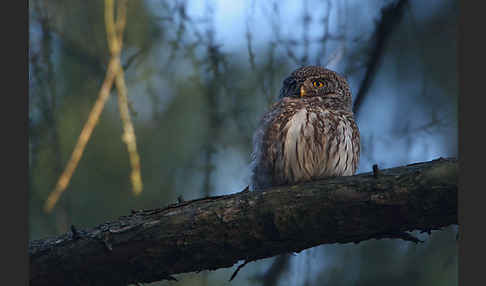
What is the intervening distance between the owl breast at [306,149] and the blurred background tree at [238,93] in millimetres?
129

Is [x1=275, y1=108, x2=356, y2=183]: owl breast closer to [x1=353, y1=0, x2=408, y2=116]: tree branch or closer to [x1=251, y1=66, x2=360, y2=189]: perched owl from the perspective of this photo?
[x1=251, y1=66, x2=360, y2=189]: perched owl

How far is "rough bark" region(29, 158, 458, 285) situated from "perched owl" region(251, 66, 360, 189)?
762mm

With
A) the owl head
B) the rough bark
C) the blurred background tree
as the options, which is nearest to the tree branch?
the blurred background tree

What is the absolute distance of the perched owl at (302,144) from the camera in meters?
3.02

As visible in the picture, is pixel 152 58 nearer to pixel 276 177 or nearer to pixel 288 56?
pixel 288 56

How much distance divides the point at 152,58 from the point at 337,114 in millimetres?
1334

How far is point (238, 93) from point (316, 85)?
847 millimetres

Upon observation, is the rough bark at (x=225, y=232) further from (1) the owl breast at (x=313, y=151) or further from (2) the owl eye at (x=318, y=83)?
(2) the owl eye at (x=318, y=83)

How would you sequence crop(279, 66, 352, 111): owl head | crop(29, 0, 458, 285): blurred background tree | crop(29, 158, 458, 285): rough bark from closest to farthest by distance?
crop(29, 158, 458, 285): rough bark < crop(29, 0, 458, 285): blurred background tree < crop(279, 66, 352, 111): owl head

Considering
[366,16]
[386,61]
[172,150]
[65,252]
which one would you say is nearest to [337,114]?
[386,61]

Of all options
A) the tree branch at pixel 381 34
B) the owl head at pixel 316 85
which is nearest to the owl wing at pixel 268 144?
the owl head at pixel 316 85

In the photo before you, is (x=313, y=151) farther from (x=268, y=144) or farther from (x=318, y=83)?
(x=318, y=83)

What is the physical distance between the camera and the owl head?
11.8 ft

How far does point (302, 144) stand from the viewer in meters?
3.01
